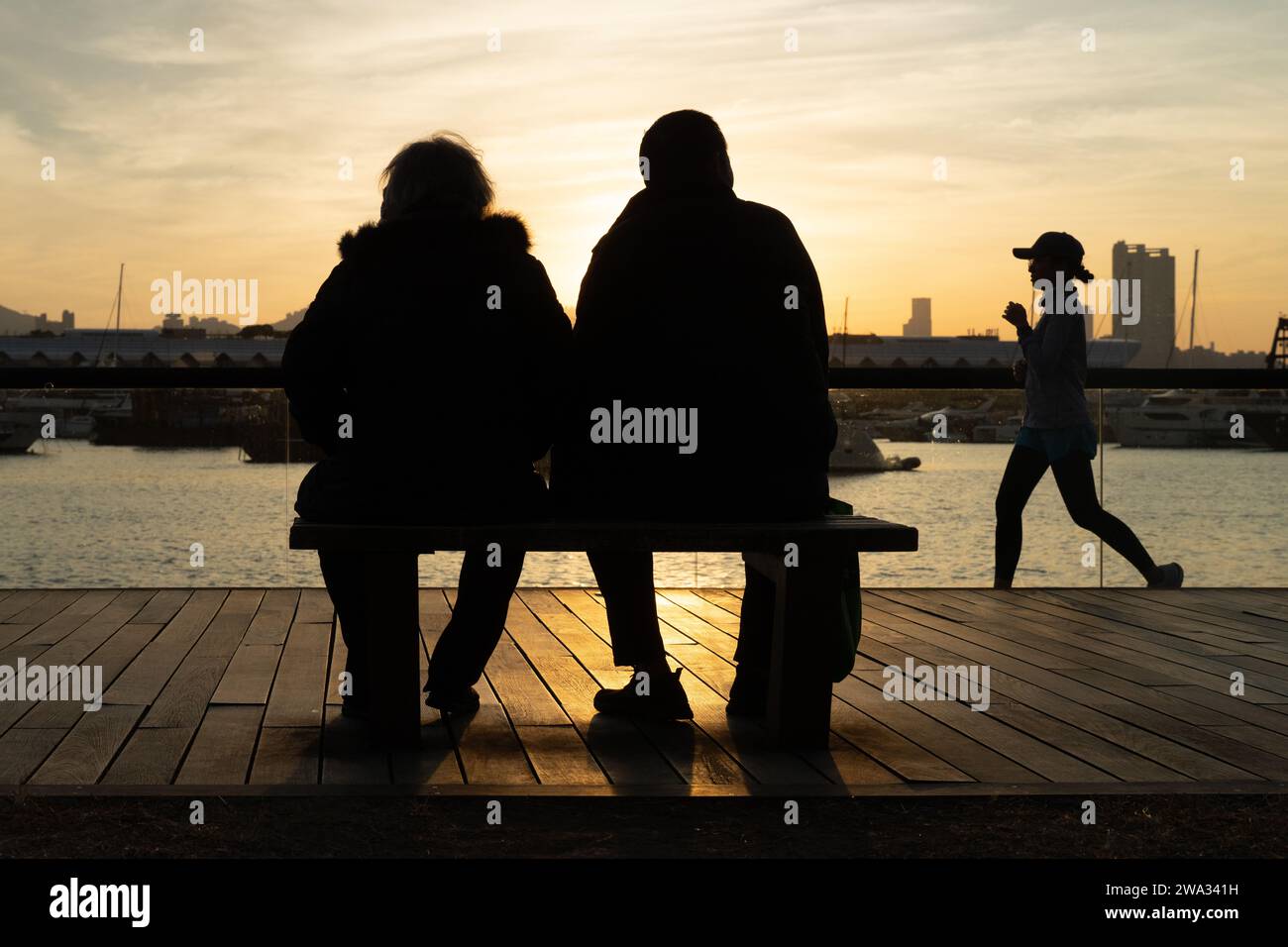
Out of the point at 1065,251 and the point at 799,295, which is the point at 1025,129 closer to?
the point at 1065,251

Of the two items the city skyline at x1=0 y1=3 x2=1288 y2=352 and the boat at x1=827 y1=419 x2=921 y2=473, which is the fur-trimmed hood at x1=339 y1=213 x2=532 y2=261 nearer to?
the city skyline at x1=0 y1=3 x2=1288 y2=352

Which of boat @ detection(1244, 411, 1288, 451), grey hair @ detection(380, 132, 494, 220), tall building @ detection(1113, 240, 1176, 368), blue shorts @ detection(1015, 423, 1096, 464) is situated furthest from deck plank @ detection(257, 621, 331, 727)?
tall building @ detection(1113, 240, 1176, 368)

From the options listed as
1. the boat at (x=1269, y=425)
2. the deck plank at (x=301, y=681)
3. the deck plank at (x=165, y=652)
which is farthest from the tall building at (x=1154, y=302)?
the deck plank at (x=301, y=681)

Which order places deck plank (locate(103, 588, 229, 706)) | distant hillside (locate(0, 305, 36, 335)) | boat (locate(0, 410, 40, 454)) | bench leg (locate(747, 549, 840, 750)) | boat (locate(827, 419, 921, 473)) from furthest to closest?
1. distant hillside (locate(0, 305, 36, 335))
2. boat (locate(827, 419, 921, 473))
3. boat (locate(0, 410, 40, 454))
4. deck plank (locate(103, 588, 229, 706))
5. bench leg (locate(747, 549, 840, 750))

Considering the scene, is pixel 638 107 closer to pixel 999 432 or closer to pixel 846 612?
pixel 999 432

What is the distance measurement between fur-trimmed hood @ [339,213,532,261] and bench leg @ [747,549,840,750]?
3.22 feet

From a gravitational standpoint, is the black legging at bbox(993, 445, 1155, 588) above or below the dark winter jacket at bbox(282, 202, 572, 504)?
below

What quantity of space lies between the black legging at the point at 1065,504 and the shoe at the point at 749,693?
2840 mm

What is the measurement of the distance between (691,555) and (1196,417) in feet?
7.69

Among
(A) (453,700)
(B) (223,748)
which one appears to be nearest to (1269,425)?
(A) (453,700)

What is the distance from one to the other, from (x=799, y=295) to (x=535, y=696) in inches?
49.7

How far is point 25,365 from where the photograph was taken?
5926 mm

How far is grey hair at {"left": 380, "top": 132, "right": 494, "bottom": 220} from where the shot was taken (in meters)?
3.49

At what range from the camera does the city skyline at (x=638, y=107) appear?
19.1 ft
